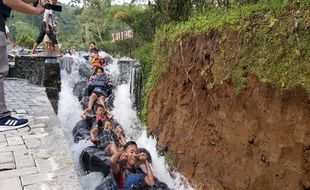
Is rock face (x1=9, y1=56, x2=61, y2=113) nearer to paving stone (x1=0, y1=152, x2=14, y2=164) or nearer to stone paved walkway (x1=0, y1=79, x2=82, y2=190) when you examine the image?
stone paved walkway (x1=0, y1=79, x2=82, y2=190)

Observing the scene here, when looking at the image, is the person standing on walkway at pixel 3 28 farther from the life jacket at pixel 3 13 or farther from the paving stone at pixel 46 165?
the paving stone at pixel 46 165

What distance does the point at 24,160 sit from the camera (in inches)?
147

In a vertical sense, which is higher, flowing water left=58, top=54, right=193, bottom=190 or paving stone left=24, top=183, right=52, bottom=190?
paving stone left=24, top=183, right=52, bottom=190

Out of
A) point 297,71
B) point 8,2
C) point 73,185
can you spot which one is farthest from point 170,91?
point 73,185

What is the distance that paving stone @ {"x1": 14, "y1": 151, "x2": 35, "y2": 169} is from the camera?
362 centimetres

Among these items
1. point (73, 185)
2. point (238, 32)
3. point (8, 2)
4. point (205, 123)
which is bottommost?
point (205, 123)

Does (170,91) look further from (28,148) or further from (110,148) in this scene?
(28,148)

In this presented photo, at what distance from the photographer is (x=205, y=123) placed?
629 centimetres

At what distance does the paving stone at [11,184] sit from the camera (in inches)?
125

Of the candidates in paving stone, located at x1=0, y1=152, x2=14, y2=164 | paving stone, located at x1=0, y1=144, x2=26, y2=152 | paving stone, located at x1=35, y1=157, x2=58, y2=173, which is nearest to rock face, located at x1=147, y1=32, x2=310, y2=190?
paving stone, located at x1=35, y1=157, x2=58, y2=173

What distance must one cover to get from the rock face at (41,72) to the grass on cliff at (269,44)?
3759mm

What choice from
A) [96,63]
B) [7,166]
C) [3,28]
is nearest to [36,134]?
[7,166]

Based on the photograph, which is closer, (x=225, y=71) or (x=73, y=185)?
(x=73, y=185)

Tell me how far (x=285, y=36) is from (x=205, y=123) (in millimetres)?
2178
